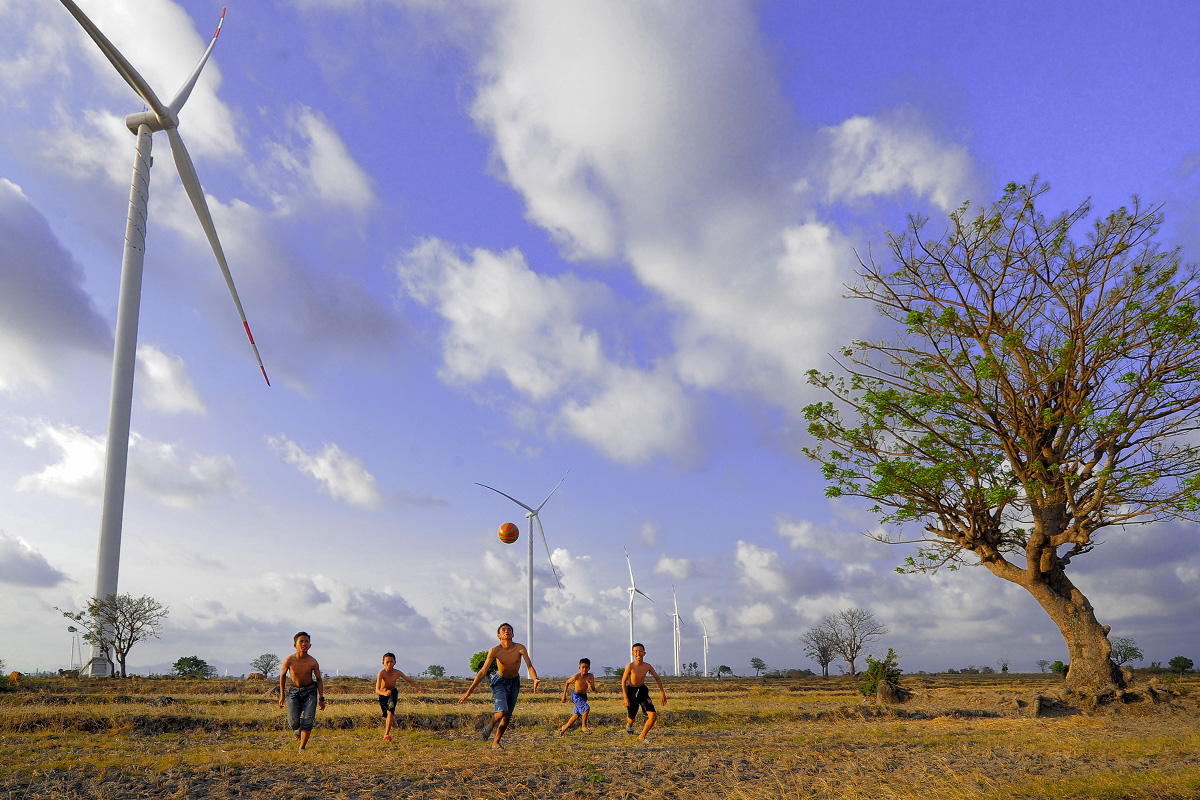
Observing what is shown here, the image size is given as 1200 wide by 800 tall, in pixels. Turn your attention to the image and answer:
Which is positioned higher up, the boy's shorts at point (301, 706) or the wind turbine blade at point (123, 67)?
the wind turbine blade at point (123, 67)

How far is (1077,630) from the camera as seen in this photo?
28047 millimetres

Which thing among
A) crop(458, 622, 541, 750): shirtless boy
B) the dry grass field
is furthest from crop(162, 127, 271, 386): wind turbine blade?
crop(458, 622, 541, 750): shirtless boy

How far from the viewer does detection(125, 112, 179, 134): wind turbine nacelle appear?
52028 mm

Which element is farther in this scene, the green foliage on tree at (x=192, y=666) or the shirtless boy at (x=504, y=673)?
the green foliage on tree at (x=192, y=666)

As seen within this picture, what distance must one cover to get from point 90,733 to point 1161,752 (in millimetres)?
26030

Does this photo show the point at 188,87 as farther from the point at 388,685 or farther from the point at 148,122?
the point at 388,685

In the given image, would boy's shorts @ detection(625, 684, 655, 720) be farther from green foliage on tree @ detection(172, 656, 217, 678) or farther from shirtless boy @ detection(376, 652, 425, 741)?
green foliage on tree @ detection(172, 656, 217, 678)

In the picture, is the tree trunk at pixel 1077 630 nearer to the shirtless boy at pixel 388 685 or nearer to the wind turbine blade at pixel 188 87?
the shirtless boy at pixel 388 685

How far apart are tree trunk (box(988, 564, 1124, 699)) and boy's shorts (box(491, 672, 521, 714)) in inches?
862

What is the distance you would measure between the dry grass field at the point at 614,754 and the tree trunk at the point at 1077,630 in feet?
3.13

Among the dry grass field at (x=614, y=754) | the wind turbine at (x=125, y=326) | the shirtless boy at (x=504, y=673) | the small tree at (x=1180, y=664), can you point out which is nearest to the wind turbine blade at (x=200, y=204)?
the wind turbine at (x=125, y=326)

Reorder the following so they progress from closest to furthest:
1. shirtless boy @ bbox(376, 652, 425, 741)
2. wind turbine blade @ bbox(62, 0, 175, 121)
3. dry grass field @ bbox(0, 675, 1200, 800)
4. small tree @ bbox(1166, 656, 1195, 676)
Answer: dry grass field @ bbox(0, 675, 1200, 800) → shirtless boy @ bbox(376, 652, 425, 741) → wind turbine blade @ bbox(62, 0, 175, 121) → small tree @ bbox(1166, 656, 1195, 676)

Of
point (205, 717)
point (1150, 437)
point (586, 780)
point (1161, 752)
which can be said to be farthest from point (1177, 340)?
point (205, 717)

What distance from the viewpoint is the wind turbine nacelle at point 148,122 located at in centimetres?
5203
